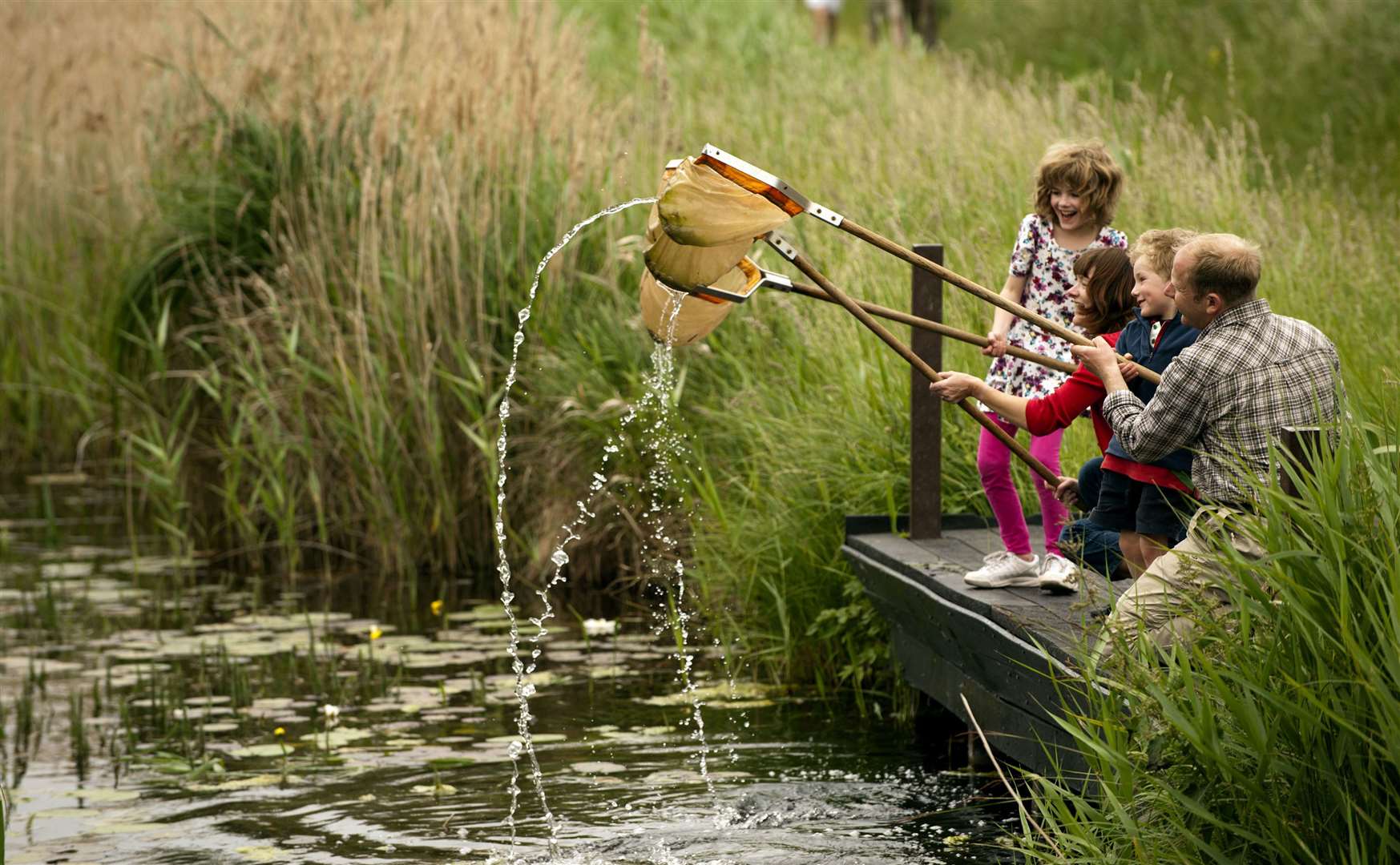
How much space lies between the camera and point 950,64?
1511 centimetres

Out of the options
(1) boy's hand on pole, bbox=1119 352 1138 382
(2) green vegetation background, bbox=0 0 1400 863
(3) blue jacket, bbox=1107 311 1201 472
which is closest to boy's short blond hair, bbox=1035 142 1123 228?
(3) blue jacket, bbox=1107 311 1201 472

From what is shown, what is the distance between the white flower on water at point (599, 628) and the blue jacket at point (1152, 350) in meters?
3.44

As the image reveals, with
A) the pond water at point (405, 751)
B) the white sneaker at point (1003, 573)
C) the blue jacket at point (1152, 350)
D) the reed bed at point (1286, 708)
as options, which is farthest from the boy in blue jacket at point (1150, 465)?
the pond water at point (405, 751)

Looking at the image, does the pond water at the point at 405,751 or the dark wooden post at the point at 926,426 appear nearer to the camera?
the pond water at the point at 405,751

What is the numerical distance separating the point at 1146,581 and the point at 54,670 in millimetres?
4996

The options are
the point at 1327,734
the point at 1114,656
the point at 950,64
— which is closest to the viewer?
the point at 1327,734

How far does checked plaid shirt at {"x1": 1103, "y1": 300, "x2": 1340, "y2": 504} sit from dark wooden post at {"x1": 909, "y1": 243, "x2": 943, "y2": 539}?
188 cm

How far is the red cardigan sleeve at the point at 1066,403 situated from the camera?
497cm

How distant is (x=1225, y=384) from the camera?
438cm

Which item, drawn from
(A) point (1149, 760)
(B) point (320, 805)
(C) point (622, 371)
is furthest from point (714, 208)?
(C) point (622, 371)

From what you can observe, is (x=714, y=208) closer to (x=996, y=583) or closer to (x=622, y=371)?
(x=996, y=583)

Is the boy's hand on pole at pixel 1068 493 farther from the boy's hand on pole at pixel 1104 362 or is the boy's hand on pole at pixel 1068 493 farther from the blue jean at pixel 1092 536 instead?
the boy's hand on pole at pixel 1104 362

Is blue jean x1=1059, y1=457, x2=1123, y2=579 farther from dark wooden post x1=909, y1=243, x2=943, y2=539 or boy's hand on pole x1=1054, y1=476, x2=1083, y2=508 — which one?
dark wooden post x1=909, y1=243, x2=943, y2=539

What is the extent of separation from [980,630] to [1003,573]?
1.15 feet
